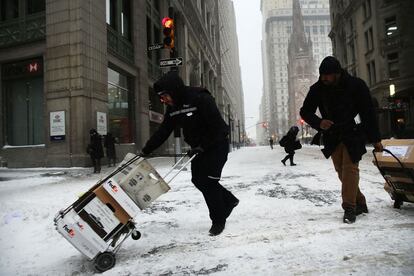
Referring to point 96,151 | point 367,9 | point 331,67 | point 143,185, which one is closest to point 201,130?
point 143,185

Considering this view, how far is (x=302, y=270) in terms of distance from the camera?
2863mm

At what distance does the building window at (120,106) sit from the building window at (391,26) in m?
33.2

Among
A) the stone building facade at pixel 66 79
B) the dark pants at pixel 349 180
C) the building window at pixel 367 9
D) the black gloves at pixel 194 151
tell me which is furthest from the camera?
the building window at pixel 367 9

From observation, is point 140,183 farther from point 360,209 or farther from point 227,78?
point 227,78

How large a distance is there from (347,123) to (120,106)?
56.5 feet

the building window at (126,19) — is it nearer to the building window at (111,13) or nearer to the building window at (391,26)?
the building window at (111,13)

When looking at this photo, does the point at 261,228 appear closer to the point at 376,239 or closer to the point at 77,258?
the point at 376,239

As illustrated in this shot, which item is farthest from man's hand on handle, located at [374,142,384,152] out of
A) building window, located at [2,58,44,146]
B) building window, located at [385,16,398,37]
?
building window, located at [385,16,398,37]

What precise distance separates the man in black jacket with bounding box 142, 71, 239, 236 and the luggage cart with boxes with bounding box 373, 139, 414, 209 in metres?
2.12

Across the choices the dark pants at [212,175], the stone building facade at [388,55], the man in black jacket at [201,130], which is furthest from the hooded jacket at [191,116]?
the stone building facade at [388,55]

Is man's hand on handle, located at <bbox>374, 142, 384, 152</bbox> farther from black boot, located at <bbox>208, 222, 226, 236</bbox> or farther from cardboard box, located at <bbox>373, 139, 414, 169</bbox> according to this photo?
black boot, located at <bbox>208, 222, 226, 236</bbox>

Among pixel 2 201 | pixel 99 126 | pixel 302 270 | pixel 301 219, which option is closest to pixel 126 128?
pixel 99 126

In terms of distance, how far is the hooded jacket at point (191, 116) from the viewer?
3994 millimetres

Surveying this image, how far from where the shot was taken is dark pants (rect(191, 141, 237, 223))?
13.5ft
